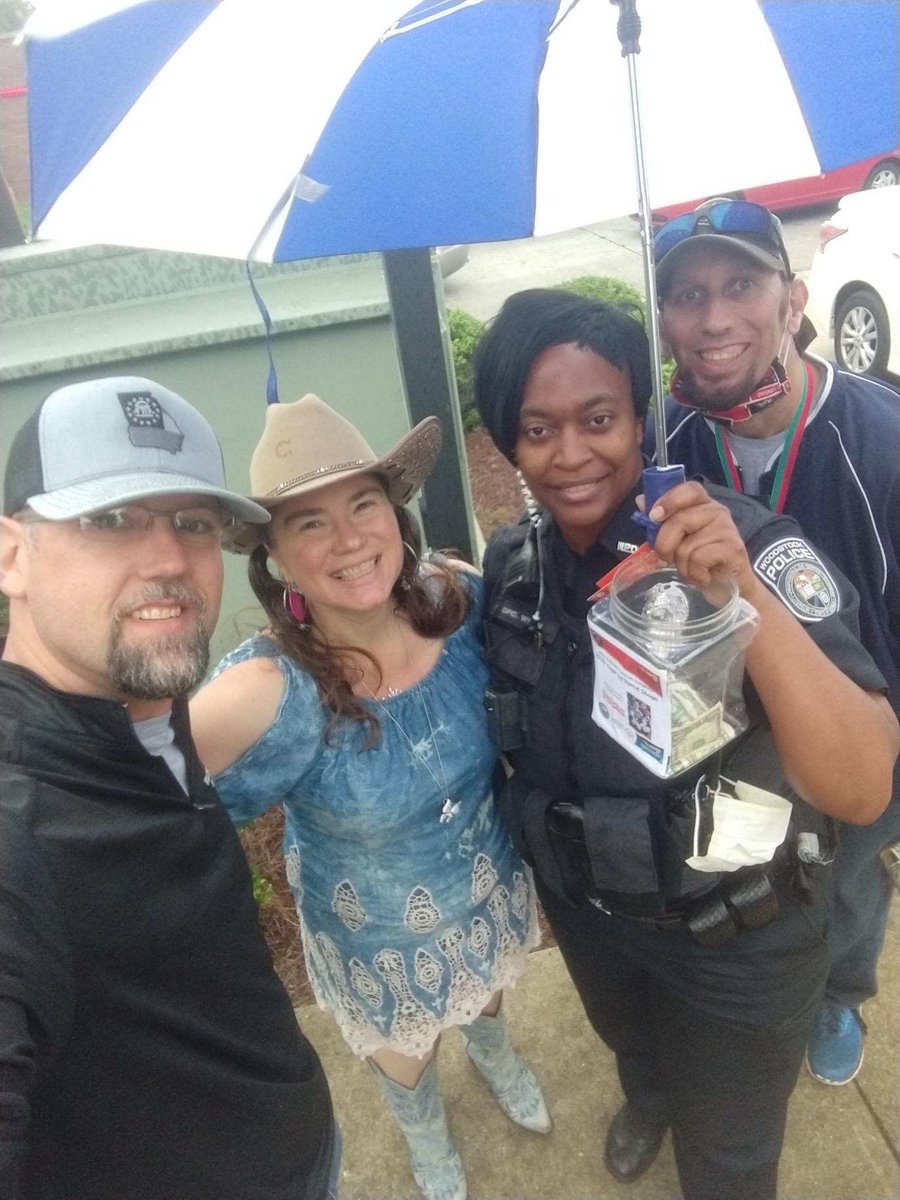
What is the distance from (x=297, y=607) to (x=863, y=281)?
5.86 m

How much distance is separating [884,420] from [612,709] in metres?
1.01

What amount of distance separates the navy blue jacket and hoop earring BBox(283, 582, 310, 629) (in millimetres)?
1067

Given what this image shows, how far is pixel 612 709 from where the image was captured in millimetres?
1263

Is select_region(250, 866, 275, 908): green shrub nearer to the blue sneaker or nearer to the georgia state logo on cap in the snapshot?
the blue sneaker

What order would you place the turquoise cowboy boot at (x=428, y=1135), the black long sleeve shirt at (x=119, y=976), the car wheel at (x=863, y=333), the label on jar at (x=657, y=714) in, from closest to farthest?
the black long sleeve shirt at (x=119, y=976) → the label on jar at (x=657, y=714) → the turquoise cowboy boot at (x=428, y=1135) → the car wheel at (x=863, y=333)

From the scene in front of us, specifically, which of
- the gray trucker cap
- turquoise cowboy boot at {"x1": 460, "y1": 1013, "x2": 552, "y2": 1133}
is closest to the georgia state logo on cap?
the gray trucker cap

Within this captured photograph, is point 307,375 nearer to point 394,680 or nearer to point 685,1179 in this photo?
point 394,680

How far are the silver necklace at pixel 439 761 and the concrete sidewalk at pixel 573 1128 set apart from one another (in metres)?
1.20

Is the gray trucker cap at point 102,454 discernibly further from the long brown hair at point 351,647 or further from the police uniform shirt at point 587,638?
the police uniform shirt at point 587,638

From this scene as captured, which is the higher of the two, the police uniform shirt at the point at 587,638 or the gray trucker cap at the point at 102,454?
the gray trucker cap at the point at 102,454

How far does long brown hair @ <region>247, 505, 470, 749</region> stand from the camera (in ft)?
5.25

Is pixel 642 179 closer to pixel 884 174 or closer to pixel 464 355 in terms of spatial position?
pixel 464 355

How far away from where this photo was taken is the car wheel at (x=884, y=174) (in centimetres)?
1055

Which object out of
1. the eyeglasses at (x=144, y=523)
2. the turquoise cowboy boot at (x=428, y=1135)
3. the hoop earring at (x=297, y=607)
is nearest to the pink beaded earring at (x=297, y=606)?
the hoop earring at (x=297, y=607)
